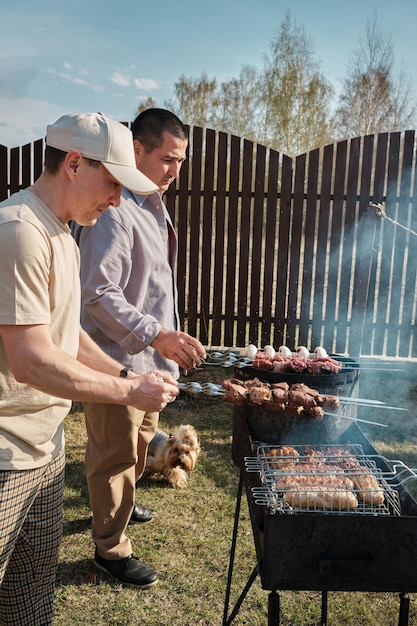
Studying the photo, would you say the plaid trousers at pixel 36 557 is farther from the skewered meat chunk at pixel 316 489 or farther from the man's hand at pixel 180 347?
the skewered meat chunk at pixel 316 489

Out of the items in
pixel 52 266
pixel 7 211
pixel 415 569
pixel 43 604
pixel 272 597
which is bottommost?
pixel 43 604

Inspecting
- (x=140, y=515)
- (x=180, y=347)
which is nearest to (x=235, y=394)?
(x=180, y=347)

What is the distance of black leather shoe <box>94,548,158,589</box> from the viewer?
3.34 m

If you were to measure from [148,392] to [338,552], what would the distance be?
3.03 feet

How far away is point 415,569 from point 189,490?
9.59 feet

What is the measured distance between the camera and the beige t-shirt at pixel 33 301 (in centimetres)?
168

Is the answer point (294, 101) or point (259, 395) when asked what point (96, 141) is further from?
point (294, 101)

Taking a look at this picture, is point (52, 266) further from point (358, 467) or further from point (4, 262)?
point (358, 467)

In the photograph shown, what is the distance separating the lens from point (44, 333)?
175 centimetres

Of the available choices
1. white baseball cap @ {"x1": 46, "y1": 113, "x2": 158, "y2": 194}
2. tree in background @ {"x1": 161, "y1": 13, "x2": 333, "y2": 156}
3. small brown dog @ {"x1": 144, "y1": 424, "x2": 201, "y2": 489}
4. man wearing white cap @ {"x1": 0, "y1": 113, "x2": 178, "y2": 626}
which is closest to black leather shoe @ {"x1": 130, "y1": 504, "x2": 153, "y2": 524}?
small brown dog @ {"x1": 144, "y1": 424, "x2": 201, "y2": 489}

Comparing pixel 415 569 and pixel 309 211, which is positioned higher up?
pixel 309 211

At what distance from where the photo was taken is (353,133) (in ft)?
95.1

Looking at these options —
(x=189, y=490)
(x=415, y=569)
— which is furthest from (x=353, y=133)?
(x=415, y=569)

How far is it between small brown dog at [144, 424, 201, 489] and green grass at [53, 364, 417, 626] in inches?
4.0
